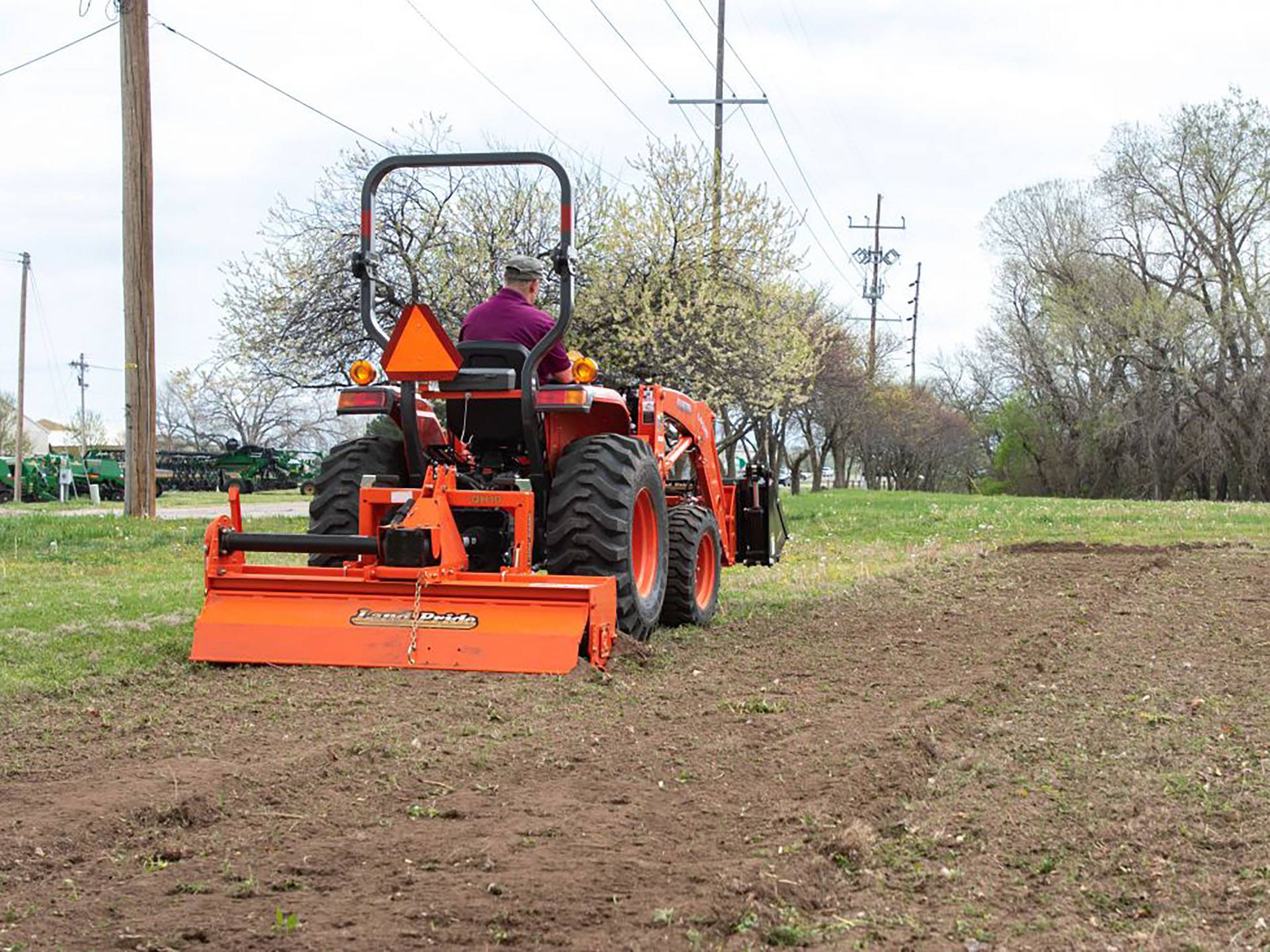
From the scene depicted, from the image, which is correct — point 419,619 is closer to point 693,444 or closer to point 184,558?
point 693,444

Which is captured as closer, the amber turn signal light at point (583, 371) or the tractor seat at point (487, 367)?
the tractor seat at point (487, 367)

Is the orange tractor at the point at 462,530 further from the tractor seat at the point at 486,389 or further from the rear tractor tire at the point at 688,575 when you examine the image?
the rear tractor tire at the point at 688,575

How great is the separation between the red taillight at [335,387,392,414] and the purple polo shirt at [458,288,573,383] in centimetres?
57

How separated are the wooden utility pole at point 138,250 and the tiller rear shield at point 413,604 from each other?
1194 centimetres

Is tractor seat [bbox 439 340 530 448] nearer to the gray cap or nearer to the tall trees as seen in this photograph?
the gray cap

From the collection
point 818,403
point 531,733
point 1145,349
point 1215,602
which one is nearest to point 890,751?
point 531,733

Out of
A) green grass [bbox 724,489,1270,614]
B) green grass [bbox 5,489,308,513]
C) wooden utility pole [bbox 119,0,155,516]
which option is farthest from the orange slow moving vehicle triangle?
green grass [bbox 5,489,308,513]

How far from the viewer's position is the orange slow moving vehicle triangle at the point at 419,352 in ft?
24.0

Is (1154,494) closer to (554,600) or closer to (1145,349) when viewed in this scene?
(1145,349)

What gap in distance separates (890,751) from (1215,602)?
6132 millimetres

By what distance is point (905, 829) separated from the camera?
167 inches

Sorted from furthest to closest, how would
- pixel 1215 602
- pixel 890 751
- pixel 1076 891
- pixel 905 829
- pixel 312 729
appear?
pixel 1215 602 → pixel 312 729 → pixel 890 751 → pixel 905 829 → pixel 1076 891

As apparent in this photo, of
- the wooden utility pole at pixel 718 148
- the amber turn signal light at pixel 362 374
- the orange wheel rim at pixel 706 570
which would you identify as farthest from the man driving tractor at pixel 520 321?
the wooden utility pole at pixel 718 148

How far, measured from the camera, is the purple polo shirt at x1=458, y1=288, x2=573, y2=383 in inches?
308
